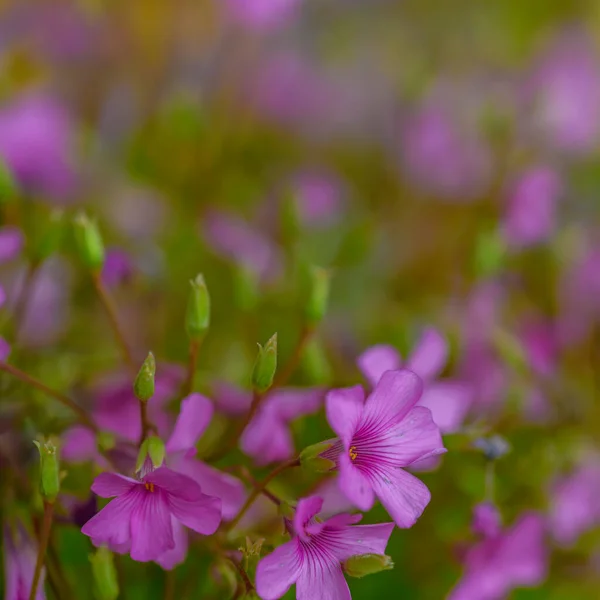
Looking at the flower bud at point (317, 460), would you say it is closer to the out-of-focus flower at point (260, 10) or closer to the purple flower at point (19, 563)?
the purple flower at point (19, 563)

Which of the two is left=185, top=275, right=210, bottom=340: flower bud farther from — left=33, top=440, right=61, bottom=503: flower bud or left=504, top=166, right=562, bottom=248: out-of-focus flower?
left=504, top=166, right=562, bottom=248: out-of-focus flower

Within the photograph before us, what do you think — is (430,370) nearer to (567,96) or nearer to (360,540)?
(360,540)

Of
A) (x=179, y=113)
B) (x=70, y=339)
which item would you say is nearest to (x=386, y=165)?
(x=179, y=113)

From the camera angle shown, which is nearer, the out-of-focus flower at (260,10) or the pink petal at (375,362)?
the pink petal at (375,362)

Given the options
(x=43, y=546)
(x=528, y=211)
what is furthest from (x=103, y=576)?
(x=528, y=211)

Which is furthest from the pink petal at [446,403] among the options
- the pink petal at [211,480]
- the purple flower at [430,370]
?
the pink petal at [211,480]

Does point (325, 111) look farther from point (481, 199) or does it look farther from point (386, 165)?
point (481, 199)

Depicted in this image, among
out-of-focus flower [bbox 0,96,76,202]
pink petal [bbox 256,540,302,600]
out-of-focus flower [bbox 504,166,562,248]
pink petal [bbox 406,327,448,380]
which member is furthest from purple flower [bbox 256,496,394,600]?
out-of-focus flower [bbox 0,96,76,202]
